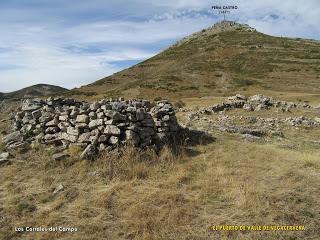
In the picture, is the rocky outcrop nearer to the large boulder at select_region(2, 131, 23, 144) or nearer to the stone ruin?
the stone ruin

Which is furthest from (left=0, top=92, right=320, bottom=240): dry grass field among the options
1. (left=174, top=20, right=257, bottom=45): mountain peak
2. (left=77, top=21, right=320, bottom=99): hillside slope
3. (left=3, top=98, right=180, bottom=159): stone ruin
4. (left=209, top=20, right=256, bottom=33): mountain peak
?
(left=209, top=20, right=256, bottom=33): mountain peak

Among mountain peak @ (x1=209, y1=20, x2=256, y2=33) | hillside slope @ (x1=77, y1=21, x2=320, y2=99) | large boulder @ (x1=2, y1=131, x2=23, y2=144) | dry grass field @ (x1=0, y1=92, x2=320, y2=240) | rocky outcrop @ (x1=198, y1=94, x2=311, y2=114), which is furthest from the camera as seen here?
mountain peak @ (x1=209, y1=20, x2=256, y2=33)

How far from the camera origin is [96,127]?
497 inches

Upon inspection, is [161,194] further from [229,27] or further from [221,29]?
[229,27]

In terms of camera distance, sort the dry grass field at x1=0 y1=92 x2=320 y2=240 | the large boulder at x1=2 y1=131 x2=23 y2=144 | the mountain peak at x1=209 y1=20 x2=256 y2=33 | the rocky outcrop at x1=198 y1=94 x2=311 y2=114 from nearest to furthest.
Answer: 1. the dry grass field at x1=0 y1=92 x2=320 y2=240
2. the large boulder at x1=2 y1=131 x2=23 y2=144
3. the rocky outcrop at x1=198 y1=94 x2=311 y2=114
4. the mountain peak at x1=209 y1=20 x2=256 y2=33

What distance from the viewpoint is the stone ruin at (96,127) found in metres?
12.3

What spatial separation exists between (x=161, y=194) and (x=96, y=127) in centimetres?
401

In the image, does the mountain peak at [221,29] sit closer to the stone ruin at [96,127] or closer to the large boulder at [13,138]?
the stone ruin at [96,127]

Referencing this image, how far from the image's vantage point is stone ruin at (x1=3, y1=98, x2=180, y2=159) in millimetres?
12266

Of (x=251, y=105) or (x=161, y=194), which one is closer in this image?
(x=161, y=194)

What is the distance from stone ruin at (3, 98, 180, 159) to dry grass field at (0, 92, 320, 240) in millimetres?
557

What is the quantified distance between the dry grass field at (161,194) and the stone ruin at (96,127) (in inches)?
21.9

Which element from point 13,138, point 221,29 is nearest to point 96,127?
point 13,138

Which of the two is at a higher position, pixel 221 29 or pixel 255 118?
A: pixel 221 29
